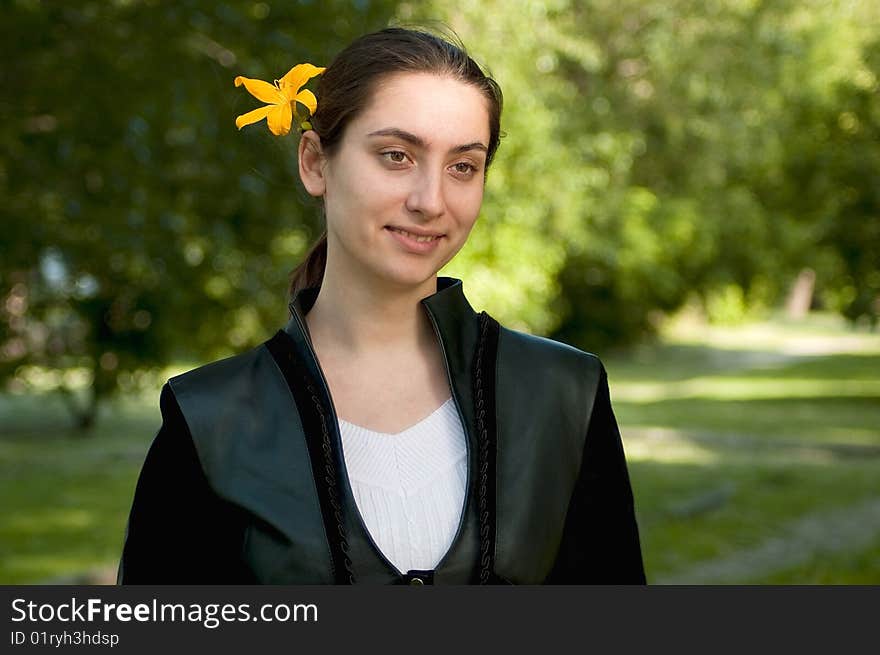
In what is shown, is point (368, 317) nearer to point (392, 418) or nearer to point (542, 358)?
point (392, 418)

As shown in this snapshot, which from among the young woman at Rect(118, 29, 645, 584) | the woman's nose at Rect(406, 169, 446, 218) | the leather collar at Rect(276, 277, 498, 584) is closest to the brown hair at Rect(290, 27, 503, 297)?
the young woman at Rect(118, 29, 645, 584)

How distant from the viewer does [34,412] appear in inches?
812

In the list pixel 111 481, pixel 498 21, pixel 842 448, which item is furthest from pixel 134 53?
pixel 842 448

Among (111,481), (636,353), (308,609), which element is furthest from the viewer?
(636,353)

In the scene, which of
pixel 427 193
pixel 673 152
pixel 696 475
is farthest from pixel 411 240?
pixel 673 152

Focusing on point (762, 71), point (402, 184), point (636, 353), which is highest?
point (636, 353)

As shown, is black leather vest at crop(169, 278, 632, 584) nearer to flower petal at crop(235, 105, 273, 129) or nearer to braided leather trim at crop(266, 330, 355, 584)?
braided leather trim at crop(266, 330, 355, 584)

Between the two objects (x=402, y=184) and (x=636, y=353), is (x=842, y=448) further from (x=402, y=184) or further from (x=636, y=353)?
(x=636, y=353)

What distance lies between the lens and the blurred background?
6766mm

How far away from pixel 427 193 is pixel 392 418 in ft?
1.05

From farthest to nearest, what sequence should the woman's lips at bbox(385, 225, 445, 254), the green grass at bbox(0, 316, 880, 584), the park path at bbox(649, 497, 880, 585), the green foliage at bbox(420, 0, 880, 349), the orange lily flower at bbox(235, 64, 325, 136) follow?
1. the green foliage at bbox(420, 0, 880, 349)
2. the green grass at bbox(0, 316, 880, 584)
3. the park path at bbox(649, 497, 880, 585)
4. the orange lily flower at bbox(235, 64, 325, 136)
5. the woman's lips at bbox(385, 225, 445, 254)

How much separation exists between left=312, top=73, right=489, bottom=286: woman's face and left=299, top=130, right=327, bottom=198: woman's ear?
0.06 metres

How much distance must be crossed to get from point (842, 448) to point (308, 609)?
45.1 ft

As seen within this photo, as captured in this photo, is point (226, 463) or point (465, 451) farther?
point (465, 451)
